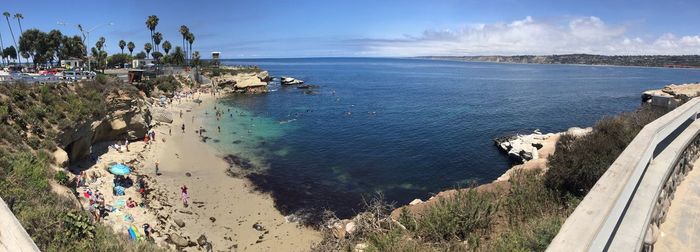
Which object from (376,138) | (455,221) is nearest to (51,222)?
(455,221)

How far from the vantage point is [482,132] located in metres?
44.6

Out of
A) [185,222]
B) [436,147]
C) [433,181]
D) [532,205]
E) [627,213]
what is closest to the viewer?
[627,213]

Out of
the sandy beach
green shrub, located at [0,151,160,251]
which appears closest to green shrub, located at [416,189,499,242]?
green shrub, located at [0,151,160,251]

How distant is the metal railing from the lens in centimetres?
410

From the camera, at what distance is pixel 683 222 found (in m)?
6.91

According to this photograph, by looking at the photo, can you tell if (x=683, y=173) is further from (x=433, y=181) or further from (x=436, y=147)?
(x=436, y=147)

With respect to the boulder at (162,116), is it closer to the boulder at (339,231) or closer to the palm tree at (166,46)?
the boulder at (339,231)

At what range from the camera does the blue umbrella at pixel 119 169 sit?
85.4 ft

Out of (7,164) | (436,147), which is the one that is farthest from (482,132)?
(7,164)

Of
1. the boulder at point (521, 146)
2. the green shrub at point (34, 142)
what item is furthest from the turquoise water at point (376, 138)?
the green shrub at point (34, 142)

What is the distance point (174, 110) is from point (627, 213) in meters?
55.2

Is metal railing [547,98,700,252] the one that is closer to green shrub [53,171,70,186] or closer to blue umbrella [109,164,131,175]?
green shrub [53,171,70,186]

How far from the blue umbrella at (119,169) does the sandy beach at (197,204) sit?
680 mm

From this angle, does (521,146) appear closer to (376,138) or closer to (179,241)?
(376,138)
